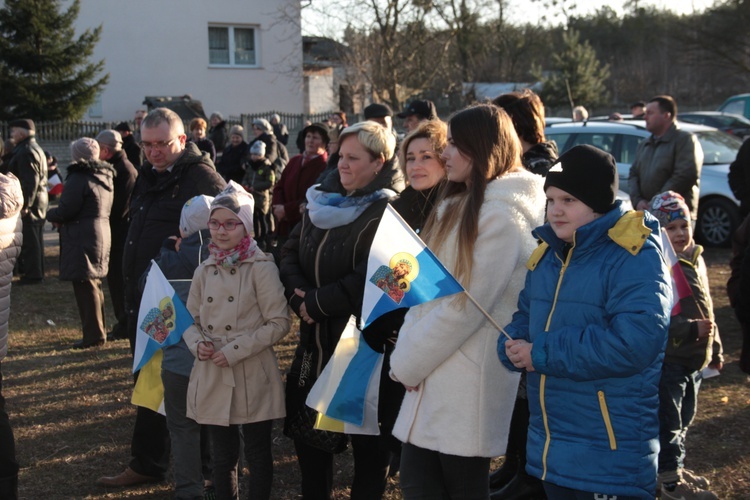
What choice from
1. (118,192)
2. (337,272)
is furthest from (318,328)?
(118,192)

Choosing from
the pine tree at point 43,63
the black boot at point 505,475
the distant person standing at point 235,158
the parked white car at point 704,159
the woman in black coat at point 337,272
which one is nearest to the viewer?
the woman in black coat at point 337,272

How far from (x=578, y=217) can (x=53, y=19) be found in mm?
29028

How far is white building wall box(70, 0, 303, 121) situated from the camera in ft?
105

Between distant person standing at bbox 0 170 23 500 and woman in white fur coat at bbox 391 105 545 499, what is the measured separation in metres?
2.13

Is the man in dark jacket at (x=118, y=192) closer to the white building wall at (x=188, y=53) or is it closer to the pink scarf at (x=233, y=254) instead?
the pink scarf at (x=233, y=254)

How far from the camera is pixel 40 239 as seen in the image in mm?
11750

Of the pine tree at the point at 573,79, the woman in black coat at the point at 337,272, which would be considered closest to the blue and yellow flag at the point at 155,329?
the woman in black coat at the point at 337,272

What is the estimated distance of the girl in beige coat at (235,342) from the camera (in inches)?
164

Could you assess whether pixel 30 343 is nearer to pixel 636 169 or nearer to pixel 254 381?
pixel 254 381

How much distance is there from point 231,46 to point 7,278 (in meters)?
30.8

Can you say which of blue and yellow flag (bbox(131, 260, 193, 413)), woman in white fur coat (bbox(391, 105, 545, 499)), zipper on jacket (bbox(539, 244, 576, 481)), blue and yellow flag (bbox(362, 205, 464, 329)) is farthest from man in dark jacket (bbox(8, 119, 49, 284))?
zipper on jacket (bbox(539, 244, 576, 481))

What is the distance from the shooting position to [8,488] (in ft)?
14.1

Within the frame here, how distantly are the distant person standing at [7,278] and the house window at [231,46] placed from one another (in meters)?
30.2

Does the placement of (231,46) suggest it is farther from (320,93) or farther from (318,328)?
(318,328)
